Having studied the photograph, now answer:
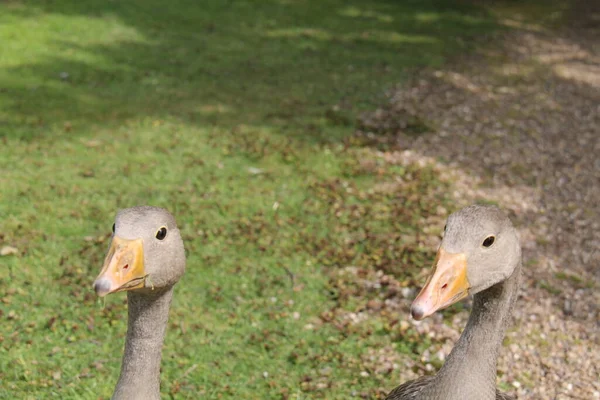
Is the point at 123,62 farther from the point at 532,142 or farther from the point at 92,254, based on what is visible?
the point at 532,142

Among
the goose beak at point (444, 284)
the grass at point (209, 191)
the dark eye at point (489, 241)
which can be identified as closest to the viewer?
the goose beak at point (444, 284)

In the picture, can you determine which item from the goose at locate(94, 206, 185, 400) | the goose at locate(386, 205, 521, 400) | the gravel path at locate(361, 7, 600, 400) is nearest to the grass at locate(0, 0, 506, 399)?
the gravel path at locate(361, 7, 600, 400)

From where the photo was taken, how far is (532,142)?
8500 millimetres

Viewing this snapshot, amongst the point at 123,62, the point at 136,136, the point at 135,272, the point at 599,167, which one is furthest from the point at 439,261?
the point at 123,62

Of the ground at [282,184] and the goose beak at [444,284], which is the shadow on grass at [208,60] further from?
the goose beak at [444,284]

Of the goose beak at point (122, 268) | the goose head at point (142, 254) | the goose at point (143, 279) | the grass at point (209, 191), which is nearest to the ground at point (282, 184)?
the grass at point (209, 191)

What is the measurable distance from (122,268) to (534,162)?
6601 millimetres

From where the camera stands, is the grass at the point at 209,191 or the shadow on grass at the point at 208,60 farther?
the shadow on grass at the point at 208,60

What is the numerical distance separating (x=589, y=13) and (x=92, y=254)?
14.3 metres

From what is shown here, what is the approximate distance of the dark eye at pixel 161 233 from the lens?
262 cm

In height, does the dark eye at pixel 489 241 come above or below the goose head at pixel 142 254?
above

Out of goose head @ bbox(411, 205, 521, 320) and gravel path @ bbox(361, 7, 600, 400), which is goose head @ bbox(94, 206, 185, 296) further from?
gravel path @ bbox(361, 7, 600, 400)

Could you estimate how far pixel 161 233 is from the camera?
2646mm

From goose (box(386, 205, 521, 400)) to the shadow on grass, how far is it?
5.19 meters
